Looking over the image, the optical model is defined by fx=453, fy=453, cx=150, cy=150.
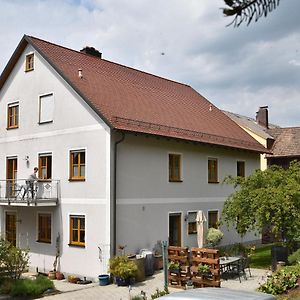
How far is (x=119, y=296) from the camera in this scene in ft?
46.1

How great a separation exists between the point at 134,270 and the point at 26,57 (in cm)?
1104

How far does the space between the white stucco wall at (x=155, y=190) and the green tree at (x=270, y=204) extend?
2.82 m

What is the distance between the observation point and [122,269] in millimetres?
15242

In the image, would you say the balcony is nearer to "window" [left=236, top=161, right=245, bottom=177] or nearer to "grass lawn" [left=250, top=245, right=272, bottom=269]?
"grass lawn" [left=250, top=245, right=272, bottom=269]

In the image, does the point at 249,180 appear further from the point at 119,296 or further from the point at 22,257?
the point at 22,257

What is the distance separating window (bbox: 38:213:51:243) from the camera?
62.8ft

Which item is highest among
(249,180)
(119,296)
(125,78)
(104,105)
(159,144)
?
(125,78)

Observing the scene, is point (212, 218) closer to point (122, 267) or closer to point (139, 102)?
point (139, 102)

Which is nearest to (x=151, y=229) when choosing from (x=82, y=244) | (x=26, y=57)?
(x=82, y=244)

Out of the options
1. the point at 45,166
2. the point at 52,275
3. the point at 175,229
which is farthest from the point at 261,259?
the point at 45,166

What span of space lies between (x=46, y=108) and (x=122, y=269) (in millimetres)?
8138

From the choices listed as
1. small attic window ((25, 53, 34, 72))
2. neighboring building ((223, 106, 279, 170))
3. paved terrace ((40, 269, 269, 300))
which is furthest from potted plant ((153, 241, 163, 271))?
neighboring building ((223, 106, 279, 170))

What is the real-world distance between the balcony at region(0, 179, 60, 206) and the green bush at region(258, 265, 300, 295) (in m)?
9.67

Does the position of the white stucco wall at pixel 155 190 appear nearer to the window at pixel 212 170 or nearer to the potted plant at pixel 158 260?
the window at pixel 212 170
